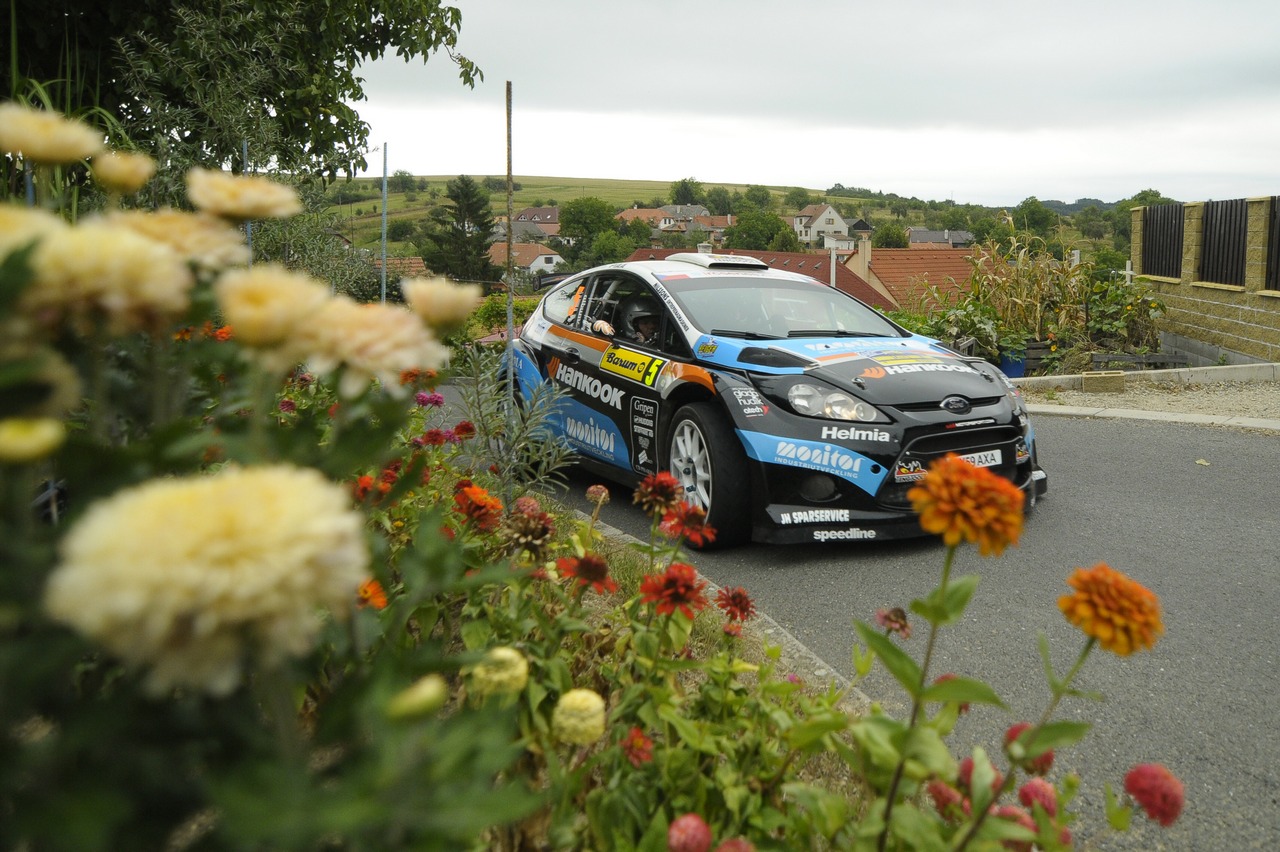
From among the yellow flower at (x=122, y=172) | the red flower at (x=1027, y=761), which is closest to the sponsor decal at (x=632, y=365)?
the red flower at (x=1027, y=761)

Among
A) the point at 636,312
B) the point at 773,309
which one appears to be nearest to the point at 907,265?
the point at 773,309

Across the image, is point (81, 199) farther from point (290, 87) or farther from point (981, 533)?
point (981, 533)

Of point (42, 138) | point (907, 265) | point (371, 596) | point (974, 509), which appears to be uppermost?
point (907, 265)

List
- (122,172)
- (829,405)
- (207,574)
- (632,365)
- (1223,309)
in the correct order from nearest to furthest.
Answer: (207,574) < (122,172) < (829,405) < (632,365) < (1223,309)

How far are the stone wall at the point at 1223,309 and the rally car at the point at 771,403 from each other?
906 cm

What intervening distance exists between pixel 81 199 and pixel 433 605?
4176 mm

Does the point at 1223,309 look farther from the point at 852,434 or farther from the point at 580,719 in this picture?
the point at 580,719

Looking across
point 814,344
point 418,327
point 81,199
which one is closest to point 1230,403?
point 814,344

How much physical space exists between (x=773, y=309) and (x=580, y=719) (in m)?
4.90

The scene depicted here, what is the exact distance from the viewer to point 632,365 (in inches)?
243

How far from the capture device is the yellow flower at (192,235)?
47.9 inches

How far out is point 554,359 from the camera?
699 centimetres

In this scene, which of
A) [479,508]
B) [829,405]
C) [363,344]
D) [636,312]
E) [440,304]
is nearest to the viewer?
[363,344]

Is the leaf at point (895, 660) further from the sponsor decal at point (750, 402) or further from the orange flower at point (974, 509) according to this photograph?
the sponsor decal at point (750, 402)
